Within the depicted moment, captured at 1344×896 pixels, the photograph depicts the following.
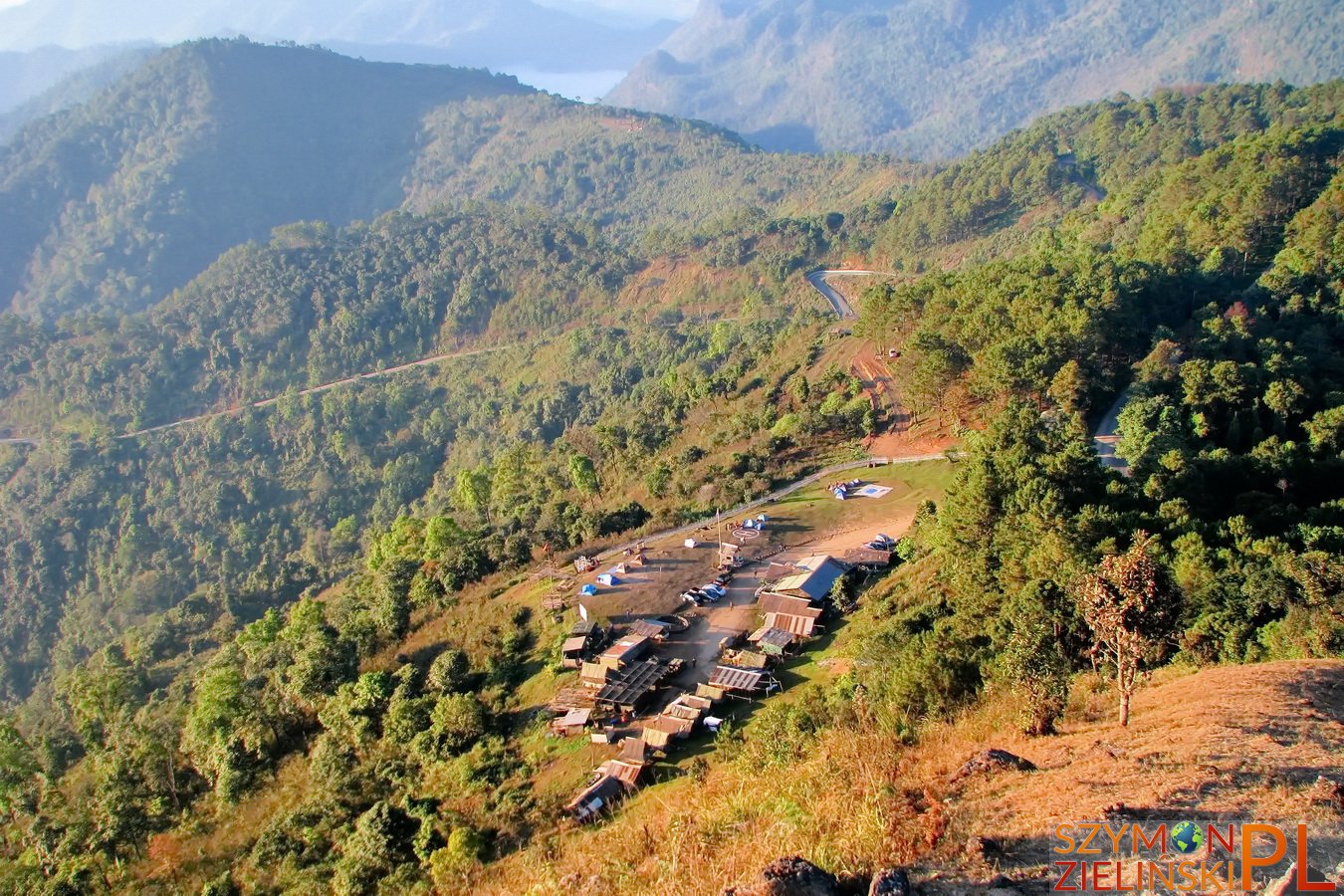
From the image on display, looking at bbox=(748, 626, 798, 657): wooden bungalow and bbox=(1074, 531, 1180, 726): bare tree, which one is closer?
bbox=(1074, 531, 1180, 726): bare tree

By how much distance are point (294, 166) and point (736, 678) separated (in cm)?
16155

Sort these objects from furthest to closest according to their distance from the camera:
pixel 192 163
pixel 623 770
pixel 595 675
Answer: pixel 192 163
pixel 595 675
pixel 623 770

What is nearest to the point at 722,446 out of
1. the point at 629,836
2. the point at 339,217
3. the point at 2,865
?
the point at 2,865

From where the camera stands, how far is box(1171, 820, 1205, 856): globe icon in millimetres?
6453

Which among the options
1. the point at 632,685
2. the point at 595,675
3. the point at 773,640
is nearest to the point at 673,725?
the point at 632,685

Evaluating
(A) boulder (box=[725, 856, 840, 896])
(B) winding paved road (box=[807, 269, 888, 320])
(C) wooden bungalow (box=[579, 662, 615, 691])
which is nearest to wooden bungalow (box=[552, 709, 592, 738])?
(C) wooden bungalow (box=[579, 662, 615, 691])

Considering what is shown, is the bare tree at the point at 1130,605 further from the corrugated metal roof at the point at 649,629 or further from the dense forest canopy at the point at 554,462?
the corrugated metal roof at the point at 649,629

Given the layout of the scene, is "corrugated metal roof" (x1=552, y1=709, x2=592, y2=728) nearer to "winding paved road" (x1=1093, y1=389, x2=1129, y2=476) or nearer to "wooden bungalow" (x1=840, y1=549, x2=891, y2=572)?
"wooden bungalow" (x1=840, y1=549, x2=891, y2=572)

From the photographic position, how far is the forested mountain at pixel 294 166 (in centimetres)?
12300

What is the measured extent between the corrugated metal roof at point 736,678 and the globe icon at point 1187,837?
13.3 metres

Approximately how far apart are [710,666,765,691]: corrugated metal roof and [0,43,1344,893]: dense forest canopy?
2.37m

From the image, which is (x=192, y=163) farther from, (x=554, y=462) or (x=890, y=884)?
(x=890, y=884)

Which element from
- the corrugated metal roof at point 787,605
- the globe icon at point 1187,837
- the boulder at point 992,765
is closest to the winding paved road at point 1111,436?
the corrugated metal roof at point 787,605

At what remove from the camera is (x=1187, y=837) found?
659 centimetres
